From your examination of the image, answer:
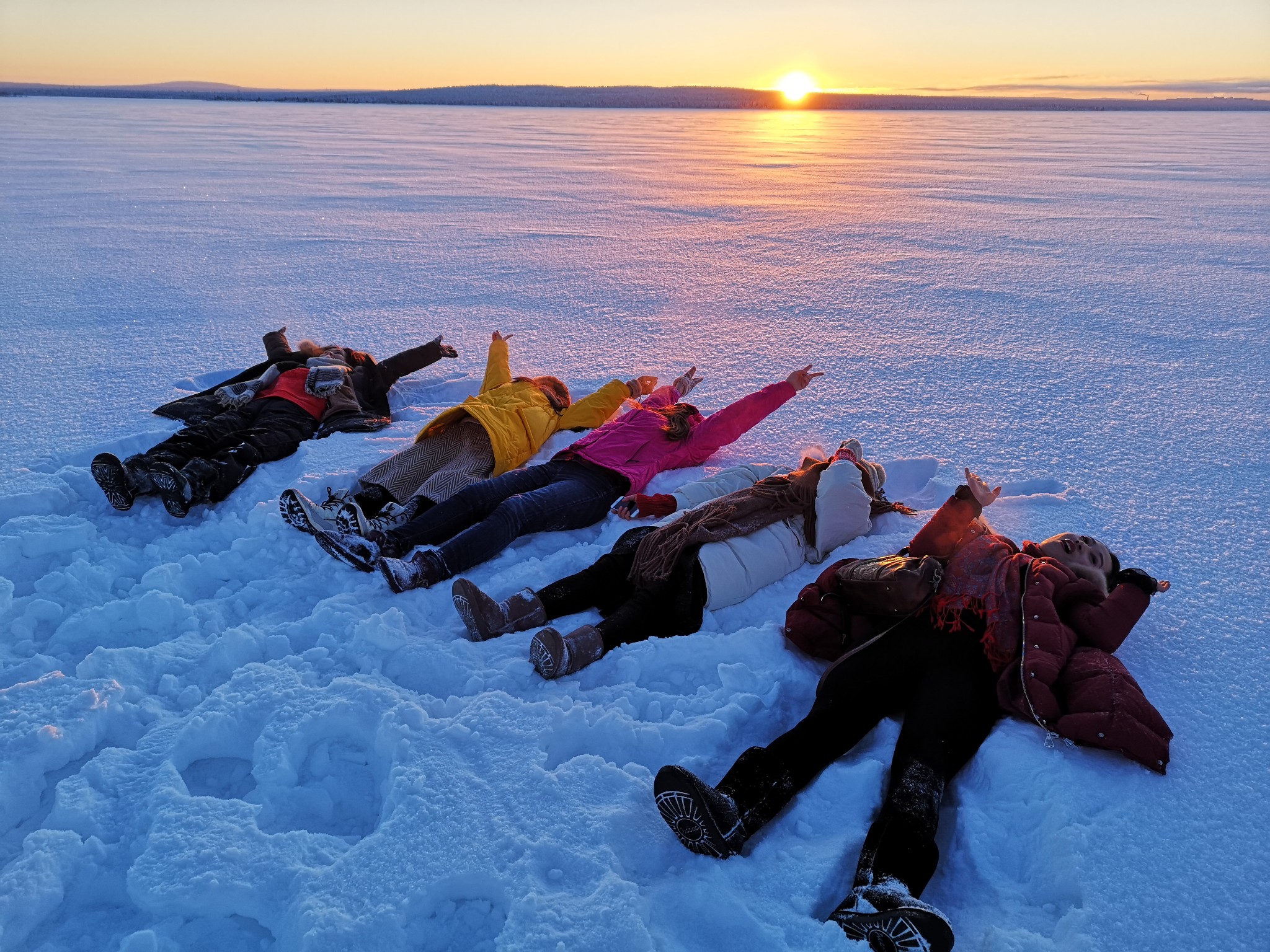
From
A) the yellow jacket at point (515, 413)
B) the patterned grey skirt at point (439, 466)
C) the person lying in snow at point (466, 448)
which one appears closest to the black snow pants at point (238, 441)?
the person lying in snow at point (466, 448)

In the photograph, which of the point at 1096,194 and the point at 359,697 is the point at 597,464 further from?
the point at 1096,194

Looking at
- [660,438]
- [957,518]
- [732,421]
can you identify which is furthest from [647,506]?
[957,518]

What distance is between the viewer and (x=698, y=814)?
1.90 metres

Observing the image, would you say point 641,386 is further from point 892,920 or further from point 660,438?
point 892,920

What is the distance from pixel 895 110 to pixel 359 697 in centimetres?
4188

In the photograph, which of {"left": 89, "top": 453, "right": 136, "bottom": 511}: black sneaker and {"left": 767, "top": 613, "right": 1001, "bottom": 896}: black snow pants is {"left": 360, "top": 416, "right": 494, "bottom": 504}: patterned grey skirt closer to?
{"left": 89, "top": 453, "right": 136, "bottom": 511}: black sneaker

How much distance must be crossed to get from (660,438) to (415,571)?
1337 millimetres

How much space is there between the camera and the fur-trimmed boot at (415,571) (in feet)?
9.59

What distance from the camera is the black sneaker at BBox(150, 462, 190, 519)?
338 centimetres

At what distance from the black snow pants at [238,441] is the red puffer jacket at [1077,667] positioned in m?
2.56

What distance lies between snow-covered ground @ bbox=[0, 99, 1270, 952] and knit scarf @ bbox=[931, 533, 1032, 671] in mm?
234

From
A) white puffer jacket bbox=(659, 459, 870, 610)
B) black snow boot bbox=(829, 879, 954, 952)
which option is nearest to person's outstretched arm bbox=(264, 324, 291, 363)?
white puffer jacket bbox=(659, 459, 870, 610)

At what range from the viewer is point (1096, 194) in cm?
1105

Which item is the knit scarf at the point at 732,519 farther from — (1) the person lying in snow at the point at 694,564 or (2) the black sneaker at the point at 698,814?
(2) the black sneaker at the point at 698,814
